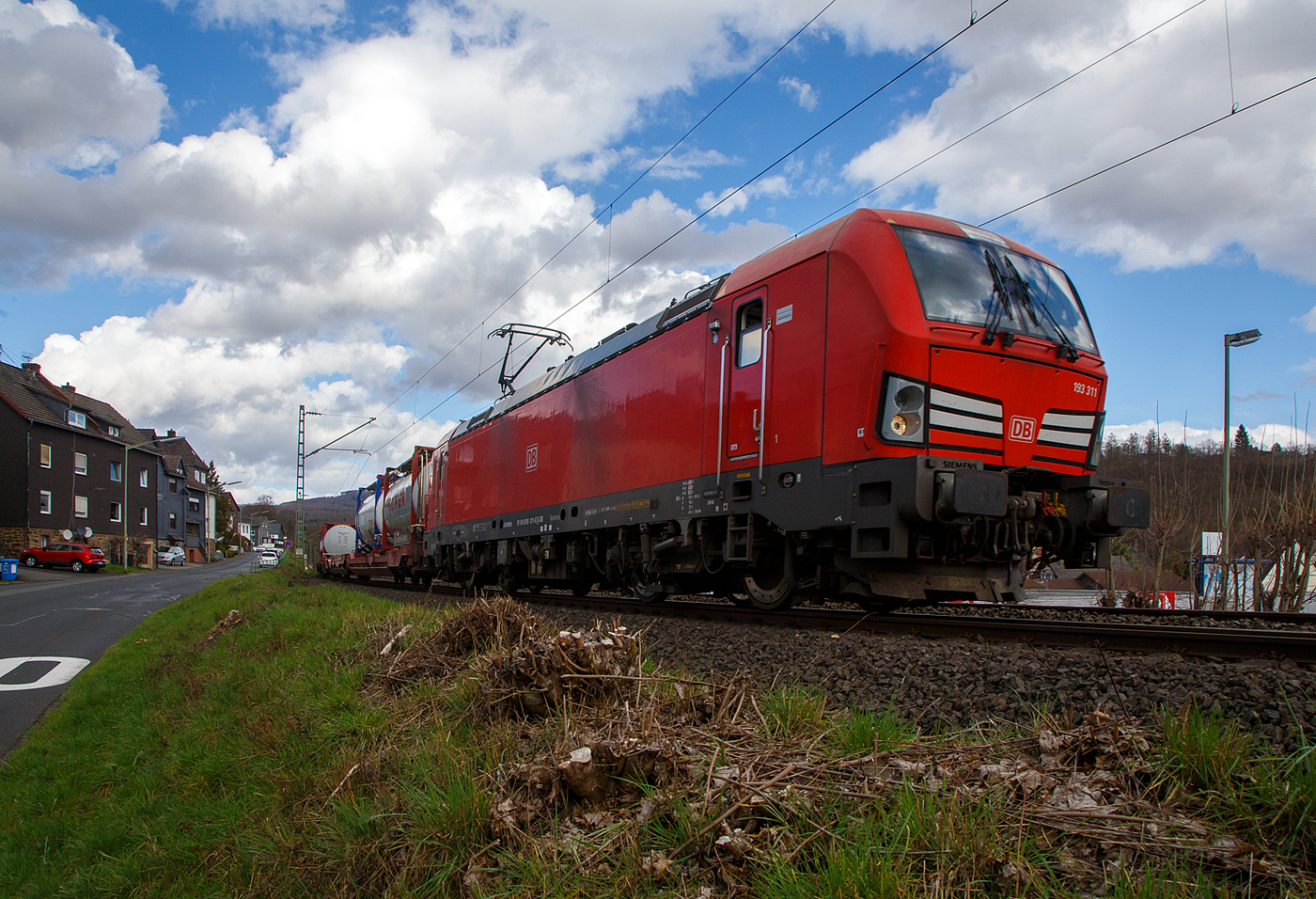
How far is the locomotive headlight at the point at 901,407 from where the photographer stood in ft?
19.7

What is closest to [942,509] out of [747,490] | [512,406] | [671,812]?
[747,490]

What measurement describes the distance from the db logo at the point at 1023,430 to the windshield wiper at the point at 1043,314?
0.71 meters

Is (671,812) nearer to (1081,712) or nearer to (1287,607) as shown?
(1081,712)

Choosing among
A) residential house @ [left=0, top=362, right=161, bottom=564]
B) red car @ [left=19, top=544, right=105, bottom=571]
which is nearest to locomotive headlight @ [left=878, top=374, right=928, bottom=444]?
residential house @ [left=0, top=362, right=161, bottom=564]

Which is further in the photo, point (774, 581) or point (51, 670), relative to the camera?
point (51, 670)

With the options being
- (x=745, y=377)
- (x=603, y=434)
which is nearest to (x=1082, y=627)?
(x=745, y=377)

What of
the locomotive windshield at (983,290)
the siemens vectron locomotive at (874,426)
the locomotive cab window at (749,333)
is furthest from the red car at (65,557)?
the locomotive windshield at (983,290)

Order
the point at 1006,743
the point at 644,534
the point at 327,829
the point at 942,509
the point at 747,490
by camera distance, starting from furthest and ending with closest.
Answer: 1. the point at 644,534
2. the point at 747,490
3. the point at 942,509
4. the point at 327,829
5. the point at 1006,743

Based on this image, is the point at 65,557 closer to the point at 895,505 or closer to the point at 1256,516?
the point at 895,505

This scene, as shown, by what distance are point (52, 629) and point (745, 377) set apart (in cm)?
1904

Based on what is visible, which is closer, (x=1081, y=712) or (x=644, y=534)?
(x=1081, y=712)

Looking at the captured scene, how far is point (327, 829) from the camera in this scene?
3766mm

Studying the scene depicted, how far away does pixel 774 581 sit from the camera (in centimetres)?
793

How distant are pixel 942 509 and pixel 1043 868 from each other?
371cm
